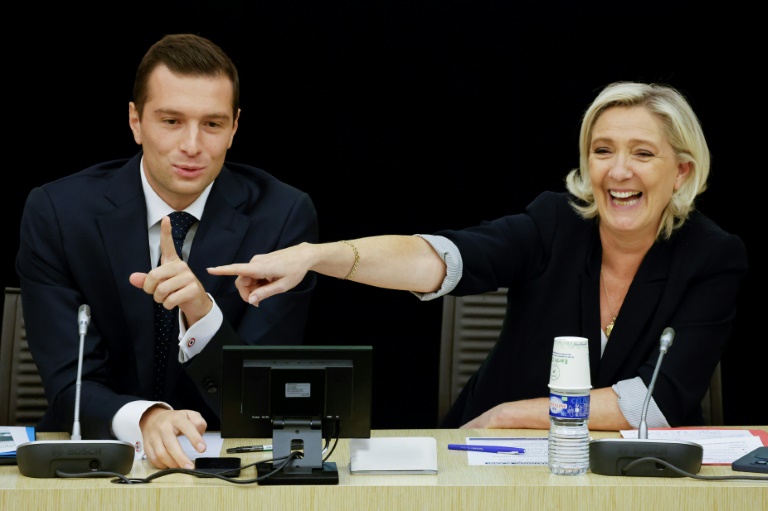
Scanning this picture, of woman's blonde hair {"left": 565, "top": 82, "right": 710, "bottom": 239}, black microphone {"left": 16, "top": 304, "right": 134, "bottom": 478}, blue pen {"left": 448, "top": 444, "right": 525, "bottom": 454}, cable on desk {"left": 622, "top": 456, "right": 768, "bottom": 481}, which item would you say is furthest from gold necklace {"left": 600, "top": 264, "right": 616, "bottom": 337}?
black microphone {"left": 16, "top": 304, "right": 134, "bottom": 478}

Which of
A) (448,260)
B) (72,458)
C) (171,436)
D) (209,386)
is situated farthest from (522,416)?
(72,458)

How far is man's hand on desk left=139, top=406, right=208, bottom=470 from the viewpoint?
2.02 metres

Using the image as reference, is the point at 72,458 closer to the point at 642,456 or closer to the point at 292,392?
the point at 292,392

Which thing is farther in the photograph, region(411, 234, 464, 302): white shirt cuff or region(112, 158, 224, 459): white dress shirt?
region(411, 234, 464, 302): white shirt cuff

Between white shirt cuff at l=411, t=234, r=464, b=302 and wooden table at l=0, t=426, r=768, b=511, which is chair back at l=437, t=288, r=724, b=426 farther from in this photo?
wooden table at l=0, t=426, r=768, b=511

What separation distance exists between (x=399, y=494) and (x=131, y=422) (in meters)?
0.62

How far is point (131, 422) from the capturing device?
2186 mm

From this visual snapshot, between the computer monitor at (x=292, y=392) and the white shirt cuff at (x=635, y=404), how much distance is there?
71 centimetres

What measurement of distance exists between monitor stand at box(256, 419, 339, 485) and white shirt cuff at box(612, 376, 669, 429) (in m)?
0.77

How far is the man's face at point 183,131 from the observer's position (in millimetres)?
2645

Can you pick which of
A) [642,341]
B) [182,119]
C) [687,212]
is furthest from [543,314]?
[182,119]

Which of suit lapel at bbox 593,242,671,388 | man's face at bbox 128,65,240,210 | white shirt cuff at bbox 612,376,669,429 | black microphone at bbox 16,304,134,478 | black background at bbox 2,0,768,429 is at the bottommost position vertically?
black microphone at bbox 16,304,134,478

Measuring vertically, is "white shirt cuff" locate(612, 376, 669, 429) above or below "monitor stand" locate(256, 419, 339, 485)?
above

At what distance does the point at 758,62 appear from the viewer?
12.0ft
